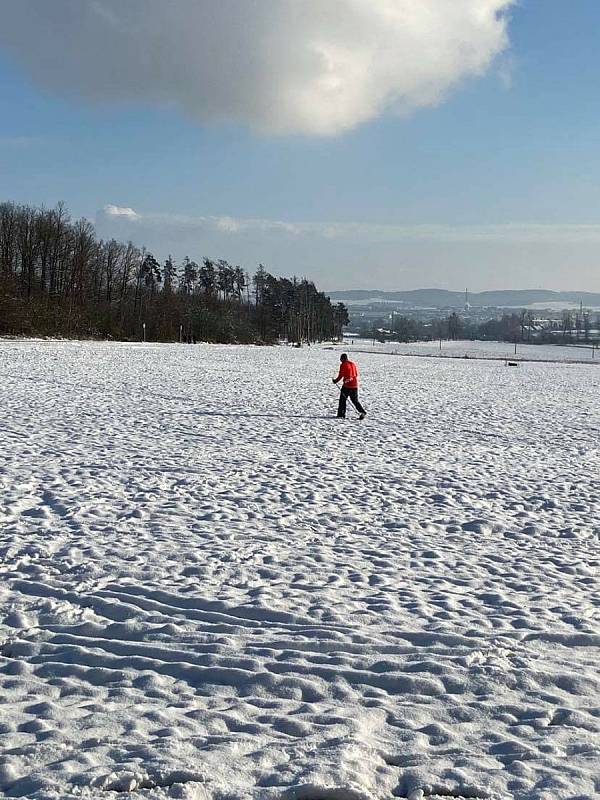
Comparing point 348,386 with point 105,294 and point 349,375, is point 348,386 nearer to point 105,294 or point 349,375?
point 349,375

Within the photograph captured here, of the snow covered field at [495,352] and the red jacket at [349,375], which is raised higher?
the snow covered field at [495,352]

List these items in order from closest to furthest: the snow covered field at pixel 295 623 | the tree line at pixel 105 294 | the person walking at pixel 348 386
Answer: the snow covered field at pixel 295 623 → the person walking at pixel 348 386 → the tree line at pixel 105 294

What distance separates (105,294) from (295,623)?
10246 cm

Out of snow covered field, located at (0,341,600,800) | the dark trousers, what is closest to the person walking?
the dark trousers

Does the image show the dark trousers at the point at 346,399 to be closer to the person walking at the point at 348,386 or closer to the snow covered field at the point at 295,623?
the person walking at the point at 348,386

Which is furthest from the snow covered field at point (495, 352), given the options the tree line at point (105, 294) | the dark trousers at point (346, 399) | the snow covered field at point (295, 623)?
the snow covered field at point (295, 623)

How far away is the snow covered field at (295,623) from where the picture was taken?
4215 mm

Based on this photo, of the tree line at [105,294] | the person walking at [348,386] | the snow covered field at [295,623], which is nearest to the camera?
the snow covered field at [295,623]

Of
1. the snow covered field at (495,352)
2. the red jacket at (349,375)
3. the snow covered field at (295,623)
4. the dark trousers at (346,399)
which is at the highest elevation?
the snow covered field at (495,352)

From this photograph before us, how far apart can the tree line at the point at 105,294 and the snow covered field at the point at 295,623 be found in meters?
64.1

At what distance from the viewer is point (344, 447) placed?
51.4ft

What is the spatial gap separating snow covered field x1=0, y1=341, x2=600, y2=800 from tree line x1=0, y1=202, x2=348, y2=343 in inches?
2524

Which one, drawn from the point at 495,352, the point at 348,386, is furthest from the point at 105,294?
the point at 348,386

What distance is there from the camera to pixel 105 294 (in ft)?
341
